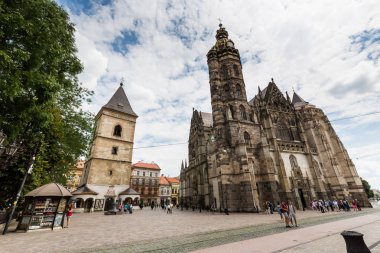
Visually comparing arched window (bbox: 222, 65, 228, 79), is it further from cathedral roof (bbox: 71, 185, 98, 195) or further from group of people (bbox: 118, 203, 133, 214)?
cathedral roof (bbox: 71, 185, 98, 195)

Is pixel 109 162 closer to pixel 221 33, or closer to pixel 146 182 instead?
pixel 146 182

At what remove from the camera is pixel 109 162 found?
2952 centimetres

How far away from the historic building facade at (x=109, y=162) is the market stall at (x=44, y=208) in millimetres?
13792

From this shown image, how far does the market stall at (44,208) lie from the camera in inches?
412

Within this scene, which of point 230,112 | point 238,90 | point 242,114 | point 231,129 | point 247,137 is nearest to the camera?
point 231,129

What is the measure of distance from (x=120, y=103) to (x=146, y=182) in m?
27.5

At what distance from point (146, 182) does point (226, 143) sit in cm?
3593

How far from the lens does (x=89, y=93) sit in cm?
1839

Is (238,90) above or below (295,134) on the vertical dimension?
above

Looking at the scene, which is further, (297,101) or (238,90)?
(297,101)

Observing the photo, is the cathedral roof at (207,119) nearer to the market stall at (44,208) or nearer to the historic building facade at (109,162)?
the historic building facade at (109,162)

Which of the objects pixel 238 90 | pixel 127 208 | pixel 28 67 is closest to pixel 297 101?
pixel 238 90

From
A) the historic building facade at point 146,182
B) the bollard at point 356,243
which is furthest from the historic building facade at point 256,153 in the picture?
the bollard at point 356,243

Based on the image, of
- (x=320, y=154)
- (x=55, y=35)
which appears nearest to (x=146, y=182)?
(x=320, y=154)
